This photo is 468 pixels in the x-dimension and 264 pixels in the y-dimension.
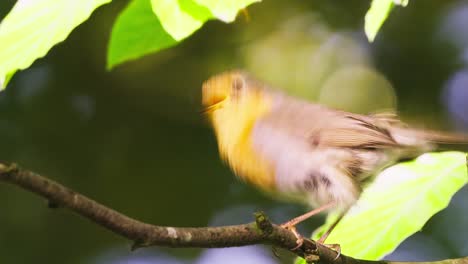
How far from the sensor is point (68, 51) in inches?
99.5

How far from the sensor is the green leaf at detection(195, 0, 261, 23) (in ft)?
2.19

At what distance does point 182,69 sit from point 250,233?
1.72 m

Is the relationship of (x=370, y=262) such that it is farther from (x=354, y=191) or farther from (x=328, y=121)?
(x=328, y=121)

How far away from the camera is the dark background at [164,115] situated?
242 centimetres

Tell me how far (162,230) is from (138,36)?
27cm

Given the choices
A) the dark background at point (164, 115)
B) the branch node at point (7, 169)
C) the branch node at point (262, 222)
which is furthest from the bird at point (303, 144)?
the dark background at point (164, 115)

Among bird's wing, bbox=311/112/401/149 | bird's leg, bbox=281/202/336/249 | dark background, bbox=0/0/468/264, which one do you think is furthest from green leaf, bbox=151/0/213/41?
dark background, bbox=0/0/468/264

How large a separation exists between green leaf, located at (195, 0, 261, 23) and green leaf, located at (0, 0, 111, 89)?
0.09 m

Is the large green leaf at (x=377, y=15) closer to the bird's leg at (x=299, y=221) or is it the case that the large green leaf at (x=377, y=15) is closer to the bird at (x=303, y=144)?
the bird's leg at (x=299, y=221)

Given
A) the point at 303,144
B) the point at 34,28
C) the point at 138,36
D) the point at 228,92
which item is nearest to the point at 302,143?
the point at 303,144

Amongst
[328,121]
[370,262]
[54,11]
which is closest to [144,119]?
[328,121]

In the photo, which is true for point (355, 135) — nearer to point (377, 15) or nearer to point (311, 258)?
point (311, 258)

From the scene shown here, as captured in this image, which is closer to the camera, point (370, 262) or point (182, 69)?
point (370, 262)

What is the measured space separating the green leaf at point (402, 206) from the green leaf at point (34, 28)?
1.44 feet
